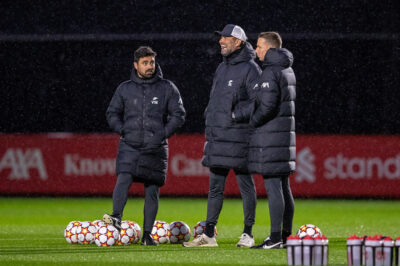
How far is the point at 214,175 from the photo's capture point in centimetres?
985

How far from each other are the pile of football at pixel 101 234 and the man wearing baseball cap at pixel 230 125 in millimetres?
676

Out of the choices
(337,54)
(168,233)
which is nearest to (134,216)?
(168,233)

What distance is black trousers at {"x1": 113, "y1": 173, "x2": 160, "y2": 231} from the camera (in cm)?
1002

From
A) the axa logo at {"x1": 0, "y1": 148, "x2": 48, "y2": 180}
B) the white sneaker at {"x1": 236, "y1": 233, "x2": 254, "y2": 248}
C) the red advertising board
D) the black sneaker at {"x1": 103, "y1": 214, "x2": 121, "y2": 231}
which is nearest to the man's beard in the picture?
the black sneaker at {"x1": 103, "y1": 214, "x2": 121, "y2": 231}

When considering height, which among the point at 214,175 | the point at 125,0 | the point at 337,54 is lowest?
the point at 214,175

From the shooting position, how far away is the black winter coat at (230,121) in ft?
31.6

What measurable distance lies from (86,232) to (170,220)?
4.51 metres

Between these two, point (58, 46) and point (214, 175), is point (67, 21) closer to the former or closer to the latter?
point (58, 46)

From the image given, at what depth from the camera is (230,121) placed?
964 centimetres

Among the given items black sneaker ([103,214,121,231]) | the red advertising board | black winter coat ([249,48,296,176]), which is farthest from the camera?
the red advertising board

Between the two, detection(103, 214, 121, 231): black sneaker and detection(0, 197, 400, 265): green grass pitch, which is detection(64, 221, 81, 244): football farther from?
detection(103, 214, 121, 231): black sneaker

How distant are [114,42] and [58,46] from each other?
1.59 metres

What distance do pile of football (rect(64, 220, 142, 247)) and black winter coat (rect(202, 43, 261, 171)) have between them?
4.16ft

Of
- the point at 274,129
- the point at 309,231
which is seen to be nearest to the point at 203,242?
the point at 309,231
